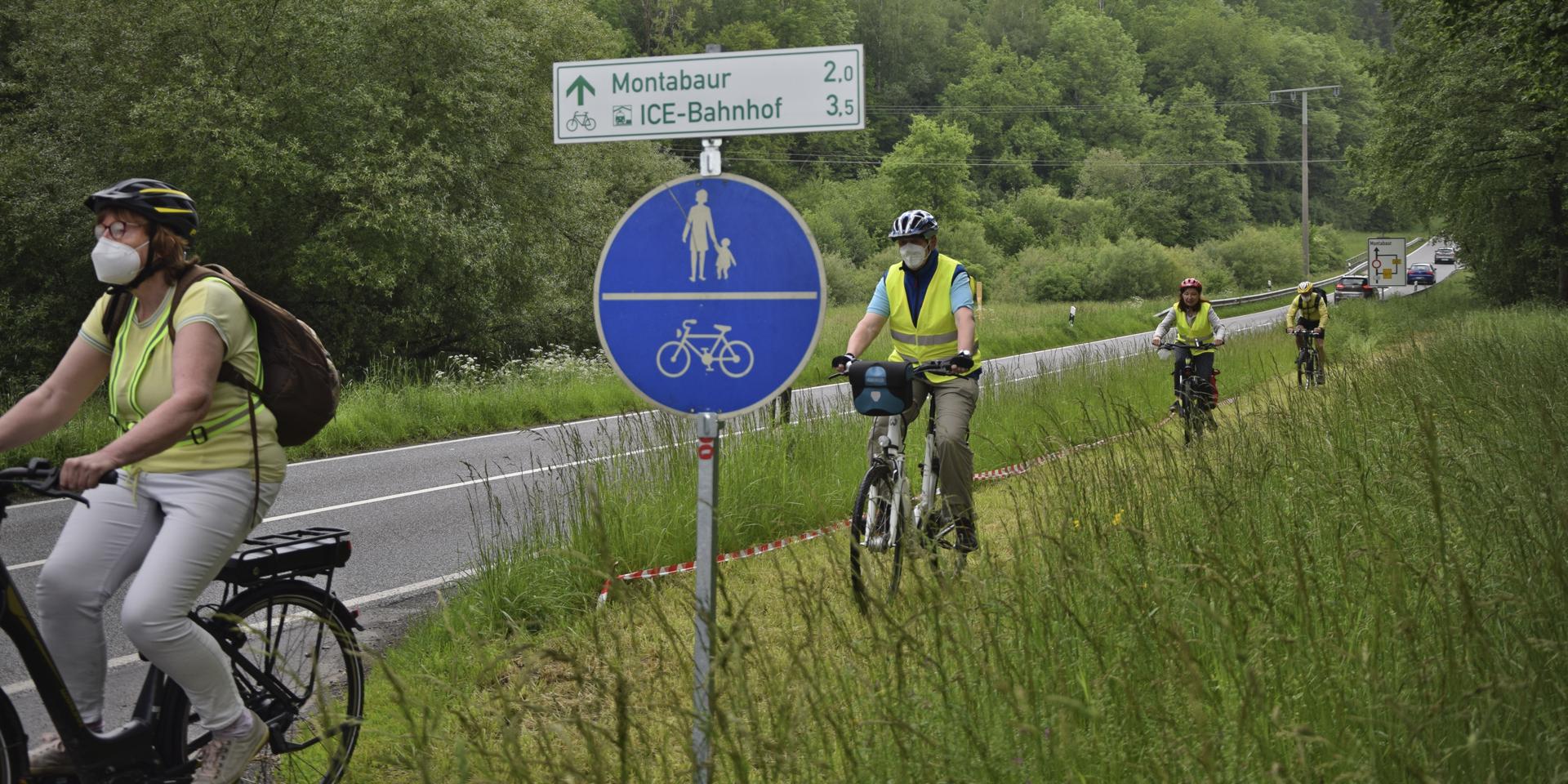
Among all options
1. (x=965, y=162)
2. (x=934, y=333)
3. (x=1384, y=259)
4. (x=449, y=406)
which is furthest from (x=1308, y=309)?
(x=965, y=162)

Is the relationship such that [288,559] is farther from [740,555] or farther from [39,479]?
[740,555]

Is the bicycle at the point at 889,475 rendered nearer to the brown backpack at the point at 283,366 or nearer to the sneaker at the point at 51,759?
the brown backpack at the point at 283,366

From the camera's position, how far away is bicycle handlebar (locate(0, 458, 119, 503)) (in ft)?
10.6

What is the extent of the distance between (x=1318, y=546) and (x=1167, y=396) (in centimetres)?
1258

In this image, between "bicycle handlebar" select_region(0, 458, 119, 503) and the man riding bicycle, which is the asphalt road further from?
the man riding bicycle

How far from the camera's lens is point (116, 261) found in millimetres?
3432

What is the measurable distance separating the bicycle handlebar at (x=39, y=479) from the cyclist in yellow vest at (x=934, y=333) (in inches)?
141

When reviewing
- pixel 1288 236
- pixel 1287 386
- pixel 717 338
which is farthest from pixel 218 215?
pixel 1288 236

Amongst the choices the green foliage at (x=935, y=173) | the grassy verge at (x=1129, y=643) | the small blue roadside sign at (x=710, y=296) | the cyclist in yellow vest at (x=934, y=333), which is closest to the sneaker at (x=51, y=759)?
the grassy verge at (x=1129, y=643)

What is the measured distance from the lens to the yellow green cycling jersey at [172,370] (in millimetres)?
3506

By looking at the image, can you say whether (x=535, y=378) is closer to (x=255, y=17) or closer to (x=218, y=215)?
(x=218, y=215)

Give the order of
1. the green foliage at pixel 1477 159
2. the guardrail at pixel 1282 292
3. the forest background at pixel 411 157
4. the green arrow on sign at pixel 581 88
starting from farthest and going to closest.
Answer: the guardrail at pixel 1282 292
the green foliage at pixel 1477 159
the forest background at pixel 411 157
the green arrow on sign at pixel 581 88

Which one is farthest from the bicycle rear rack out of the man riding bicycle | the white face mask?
the man riding bicycle

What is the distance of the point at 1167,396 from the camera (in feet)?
53.8
